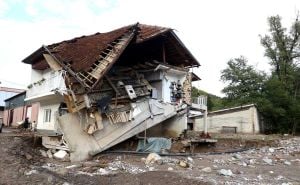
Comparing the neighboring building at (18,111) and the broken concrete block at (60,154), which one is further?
the neighboring building at (18,111)

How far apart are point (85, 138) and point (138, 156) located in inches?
110

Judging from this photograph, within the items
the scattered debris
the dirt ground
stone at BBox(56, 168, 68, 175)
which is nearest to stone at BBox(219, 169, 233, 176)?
the dirt ground

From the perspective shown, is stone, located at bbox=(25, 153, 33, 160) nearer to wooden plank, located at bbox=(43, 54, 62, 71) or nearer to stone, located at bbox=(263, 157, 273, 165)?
wooden plank, located at bbox=(43, 54, 62, 71)

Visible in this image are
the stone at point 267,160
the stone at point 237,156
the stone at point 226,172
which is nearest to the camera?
the stone at point 226,172

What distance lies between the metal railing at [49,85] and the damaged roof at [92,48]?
0.84 meters

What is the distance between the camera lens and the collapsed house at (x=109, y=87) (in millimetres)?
17953

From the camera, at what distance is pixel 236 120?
33438 mm

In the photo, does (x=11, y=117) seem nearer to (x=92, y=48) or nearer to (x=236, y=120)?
(x=236, y=120)

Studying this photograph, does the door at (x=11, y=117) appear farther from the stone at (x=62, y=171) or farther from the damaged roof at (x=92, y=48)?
the stone at (x=62, y=171)

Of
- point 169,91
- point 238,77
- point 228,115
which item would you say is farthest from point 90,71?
point 238,77

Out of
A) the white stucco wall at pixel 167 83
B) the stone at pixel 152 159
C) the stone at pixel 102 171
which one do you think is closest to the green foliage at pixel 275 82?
the white stucco wall at pixel 167 83

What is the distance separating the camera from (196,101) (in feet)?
82.2

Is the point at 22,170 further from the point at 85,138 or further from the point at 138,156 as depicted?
the point at 138,156

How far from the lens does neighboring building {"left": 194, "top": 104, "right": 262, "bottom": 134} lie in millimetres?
32719
